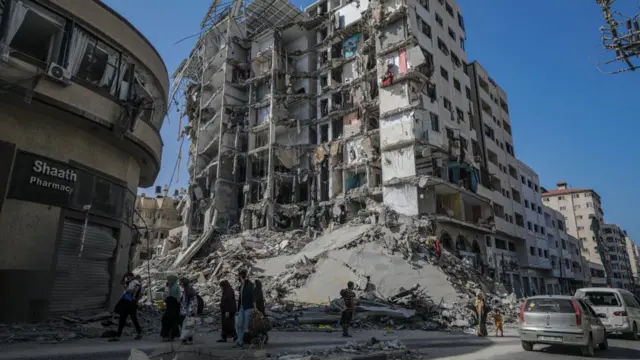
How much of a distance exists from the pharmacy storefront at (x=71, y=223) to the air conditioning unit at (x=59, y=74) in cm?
202

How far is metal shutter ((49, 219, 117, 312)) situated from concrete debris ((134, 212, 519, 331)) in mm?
4004

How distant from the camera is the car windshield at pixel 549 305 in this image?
919cm

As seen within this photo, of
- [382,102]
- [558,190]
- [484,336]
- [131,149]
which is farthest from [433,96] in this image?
[558,190]

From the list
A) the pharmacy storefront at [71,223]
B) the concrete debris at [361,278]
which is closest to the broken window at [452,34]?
the concrete debris at [361,278]

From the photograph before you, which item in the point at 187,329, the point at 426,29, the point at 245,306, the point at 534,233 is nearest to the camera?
the point at 187,329

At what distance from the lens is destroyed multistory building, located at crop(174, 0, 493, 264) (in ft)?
110

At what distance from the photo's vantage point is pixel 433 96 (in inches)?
1391

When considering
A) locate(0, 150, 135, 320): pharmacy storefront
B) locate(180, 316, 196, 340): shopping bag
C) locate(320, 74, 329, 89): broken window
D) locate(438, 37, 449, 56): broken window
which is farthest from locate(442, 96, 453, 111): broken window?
locate(180, 316, 196, 340): shopping bag

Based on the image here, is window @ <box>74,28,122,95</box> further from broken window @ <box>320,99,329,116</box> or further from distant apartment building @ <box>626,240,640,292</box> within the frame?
distant apartment building @ <box>626,240,640,292</box>

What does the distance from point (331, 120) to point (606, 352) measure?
35295 millimetres

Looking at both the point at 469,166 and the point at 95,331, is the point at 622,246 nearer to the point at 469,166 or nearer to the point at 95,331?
the point at 469,166

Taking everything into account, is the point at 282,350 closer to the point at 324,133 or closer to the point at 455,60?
the point at 324,133

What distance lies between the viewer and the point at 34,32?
1034 centimetres

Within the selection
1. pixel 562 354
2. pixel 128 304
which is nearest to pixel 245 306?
pixel 128 304
